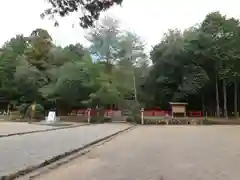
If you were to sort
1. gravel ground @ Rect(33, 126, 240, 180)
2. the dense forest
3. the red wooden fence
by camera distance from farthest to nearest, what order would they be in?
the red wooden fence < the dense forest < gravel ground @ Rect(33, 126, 240, 180)

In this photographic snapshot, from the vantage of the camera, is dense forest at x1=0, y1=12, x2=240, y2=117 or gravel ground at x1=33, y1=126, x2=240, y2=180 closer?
gravel ground at x1=33, y1=126, x2=240, y2=180

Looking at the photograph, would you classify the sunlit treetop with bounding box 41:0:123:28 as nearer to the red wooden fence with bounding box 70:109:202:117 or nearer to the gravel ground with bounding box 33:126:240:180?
the gravel ground with bounding box 33:126:240:180

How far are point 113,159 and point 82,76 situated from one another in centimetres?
2843

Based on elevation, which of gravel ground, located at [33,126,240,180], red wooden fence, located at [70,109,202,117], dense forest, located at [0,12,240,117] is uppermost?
dense forest, located at [0,12,240,117]

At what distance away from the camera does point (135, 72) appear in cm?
4662

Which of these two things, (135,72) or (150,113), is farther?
(135,72)

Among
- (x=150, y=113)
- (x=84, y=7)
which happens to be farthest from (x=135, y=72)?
(x=84, y=7)

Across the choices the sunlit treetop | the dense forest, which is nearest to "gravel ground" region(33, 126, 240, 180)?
the sunlit treetop

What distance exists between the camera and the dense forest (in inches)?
1468

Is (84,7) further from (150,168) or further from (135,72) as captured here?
(135,72)

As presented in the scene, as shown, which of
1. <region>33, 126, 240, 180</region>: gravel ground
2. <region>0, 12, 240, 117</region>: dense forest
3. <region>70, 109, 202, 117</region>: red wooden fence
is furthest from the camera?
<region>70, 109, 202, 117</region>: red wooden fence

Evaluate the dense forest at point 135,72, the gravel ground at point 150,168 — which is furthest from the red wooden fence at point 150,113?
the gravel ground at point 150,168

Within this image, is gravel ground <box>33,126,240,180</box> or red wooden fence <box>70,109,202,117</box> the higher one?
red wooden fence <box>70,109,202,117</box>

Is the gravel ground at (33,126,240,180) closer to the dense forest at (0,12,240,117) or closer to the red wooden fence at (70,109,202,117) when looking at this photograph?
the dense forest at (0,12,240,117)
